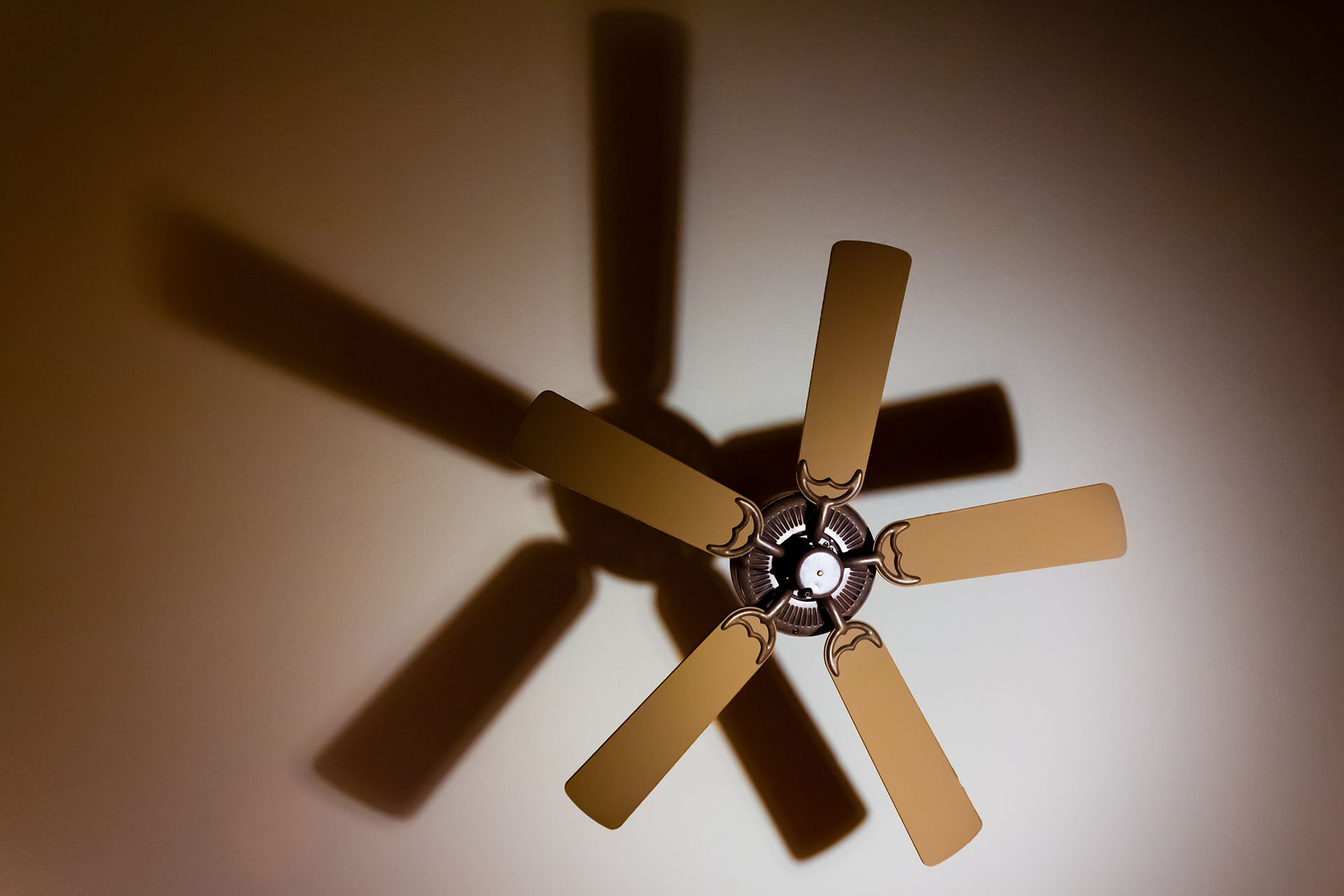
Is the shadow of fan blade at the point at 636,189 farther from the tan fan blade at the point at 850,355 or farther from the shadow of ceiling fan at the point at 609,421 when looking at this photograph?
the tan fan blade at the point at 850,355

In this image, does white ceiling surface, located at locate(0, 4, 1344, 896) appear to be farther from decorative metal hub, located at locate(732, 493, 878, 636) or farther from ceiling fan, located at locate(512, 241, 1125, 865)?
ceiling fan, located at locate(512, 241, 1125, 865)

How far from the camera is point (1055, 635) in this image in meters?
1.56

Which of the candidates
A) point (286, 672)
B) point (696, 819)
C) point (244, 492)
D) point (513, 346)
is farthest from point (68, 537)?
point (696, 819)

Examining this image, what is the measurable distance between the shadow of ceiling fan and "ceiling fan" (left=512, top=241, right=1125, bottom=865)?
162mm

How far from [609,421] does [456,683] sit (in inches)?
25.3

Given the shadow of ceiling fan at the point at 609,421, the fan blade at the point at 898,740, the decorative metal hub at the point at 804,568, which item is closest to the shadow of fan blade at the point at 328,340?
the shadow of ceiling fan at the point at 609,421

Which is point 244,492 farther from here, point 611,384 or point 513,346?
point 611,384

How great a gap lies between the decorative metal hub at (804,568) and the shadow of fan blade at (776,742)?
152 mm

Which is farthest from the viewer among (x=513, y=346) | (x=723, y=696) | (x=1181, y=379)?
(x=1181, y=379)

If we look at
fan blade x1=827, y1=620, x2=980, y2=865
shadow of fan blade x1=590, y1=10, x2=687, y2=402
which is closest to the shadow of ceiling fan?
shadow of fan blade x1=590, y1=10, x2=687, y2=402

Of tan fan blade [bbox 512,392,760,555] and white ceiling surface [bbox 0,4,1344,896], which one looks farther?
white ceiling surface [bbox 0,4,1344,896]

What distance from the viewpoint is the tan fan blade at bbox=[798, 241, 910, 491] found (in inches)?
37.7

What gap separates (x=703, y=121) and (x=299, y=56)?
70cm

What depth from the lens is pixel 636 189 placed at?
4.26 feet
